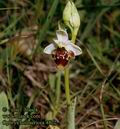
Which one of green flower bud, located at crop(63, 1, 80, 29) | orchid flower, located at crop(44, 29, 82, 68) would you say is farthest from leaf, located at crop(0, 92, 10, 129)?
green flower bud, located at crop(63, 1, 80, 29)

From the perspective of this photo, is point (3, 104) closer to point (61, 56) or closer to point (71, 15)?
point (61, 56)

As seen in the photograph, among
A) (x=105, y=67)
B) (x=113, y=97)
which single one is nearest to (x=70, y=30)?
(x=113, y=97)

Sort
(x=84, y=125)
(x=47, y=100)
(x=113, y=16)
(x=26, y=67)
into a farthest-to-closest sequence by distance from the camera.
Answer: (x=113, y=16)
(x=26, y=67)
(x=47, y=100)
(x=84, y=125)

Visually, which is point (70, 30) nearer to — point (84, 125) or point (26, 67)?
point (84, 125)

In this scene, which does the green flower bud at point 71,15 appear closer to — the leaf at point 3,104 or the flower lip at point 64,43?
the flower lip at point 64,43

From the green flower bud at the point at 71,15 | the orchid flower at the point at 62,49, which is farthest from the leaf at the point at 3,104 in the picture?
the green flower bud at the point at 71,15

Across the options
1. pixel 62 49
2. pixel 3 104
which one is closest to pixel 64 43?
pixel 62 49

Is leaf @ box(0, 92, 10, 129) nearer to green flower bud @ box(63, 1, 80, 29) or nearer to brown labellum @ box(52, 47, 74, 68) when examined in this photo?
brown labellum @ box(52, 47, 74, 68)
